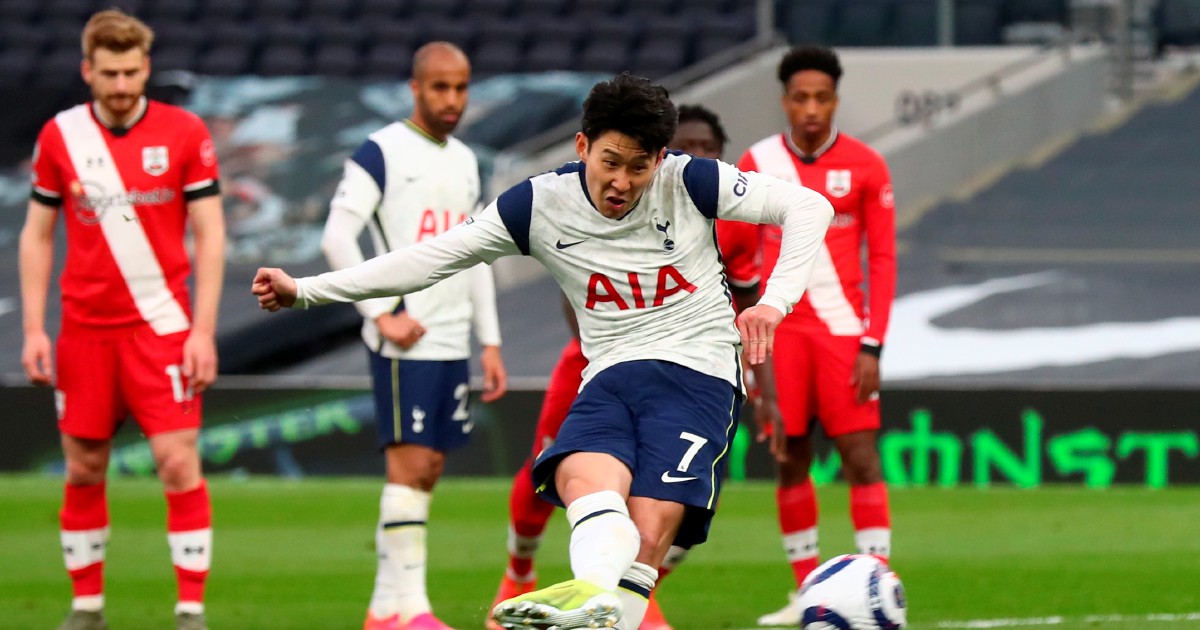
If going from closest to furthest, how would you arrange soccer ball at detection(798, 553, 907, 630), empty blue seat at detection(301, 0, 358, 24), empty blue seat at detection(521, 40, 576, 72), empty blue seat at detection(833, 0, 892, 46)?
soccer ball at detection(798, 553, 907, 630), empty blue seat at detection(833, 0, 892, 46), empty blue seat at detection(521, 40, 576, 72), empty blue seat at detection(301, 0, 358, 24)

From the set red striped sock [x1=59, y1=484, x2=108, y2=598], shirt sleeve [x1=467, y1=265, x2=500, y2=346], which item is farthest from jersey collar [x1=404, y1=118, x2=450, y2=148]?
red striped sock [x1=59, y1=484, x2=108, y2=598]

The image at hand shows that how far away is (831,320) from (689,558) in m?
1.93

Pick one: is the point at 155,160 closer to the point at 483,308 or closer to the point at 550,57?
the point at 483,308

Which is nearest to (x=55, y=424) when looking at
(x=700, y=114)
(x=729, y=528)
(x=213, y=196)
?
(x=729, y=528)

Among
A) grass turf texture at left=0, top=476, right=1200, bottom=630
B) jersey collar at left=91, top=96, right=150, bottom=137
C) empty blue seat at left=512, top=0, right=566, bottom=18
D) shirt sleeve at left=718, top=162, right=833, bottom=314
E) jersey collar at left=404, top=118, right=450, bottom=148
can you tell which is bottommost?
grass turf texture at left=0, top=476, right=1200, bottom=630

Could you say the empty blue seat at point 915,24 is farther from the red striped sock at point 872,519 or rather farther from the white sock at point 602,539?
the white sock at point 602,539

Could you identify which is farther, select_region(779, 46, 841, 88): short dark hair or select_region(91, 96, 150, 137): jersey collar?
select_region(779, 46, 841, 88): short dark hair

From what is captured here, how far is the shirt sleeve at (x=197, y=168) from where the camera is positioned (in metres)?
5.61

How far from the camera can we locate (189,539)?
556cm

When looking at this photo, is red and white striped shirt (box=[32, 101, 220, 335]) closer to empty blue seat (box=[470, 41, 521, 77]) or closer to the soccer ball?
the soccer ball

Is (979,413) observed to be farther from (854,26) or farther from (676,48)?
(676,48)

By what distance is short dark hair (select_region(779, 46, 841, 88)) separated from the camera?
5836 millimetres

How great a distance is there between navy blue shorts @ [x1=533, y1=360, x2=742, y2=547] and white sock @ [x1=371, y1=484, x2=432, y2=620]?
1405mm

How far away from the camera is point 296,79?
1714cm
